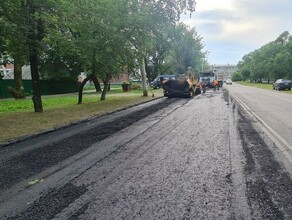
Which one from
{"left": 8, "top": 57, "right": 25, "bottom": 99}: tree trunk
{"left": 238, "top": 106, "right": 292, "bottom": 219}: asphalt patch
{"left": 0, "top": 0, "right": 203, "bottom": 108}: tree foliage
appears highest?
{"left": 0, "top": 0, "right": 203, "bottom": 108}: tree foliage

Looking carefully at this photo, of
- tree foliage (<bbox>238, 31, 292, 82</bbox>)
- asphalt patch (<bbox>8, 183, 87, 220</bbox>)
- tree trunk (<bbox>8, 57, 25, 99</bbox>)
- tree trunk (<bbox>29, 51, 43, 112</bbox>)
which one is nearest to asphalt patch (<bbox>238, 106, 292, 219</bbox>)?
asphalt patch (<bbox>8, 183, 87, 220</bbox>)

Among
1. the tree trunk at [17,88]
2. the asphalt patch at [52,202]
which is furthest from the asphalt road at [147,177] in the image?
the tree trunk at [17,88]

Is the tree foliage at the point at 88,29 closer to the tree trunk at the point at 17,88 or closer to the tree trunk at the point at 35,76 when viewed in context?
the tree trunk at the point at 35,76

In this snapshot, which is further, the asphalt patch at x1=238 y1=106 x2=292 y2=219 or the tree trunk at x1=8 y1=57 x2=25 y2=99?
the tree trunk at x1=8 y1=57 x2=25 y2=99

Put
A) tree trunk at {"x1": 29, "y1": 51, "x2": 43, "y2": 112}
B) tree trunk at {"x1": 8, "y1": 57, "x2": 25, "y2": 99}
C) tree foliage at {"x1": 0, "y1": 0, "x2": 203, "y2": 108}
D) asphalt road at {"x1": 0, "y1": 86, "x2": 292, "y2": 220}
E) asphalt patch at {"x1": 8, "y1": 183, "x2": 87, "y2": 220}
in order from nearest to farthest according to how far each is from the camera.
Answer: asphalt patch at {"x1": 8, "y1": 183, "x2": 87, "y2": 220} < asphalt road at {"x1": 0, "y1": 86, "x2": 292, "y2": 220} < tree foliage at {"x1": 0, "y1": 0, "x2": 203, "y2": 108} < tree trunk at {"x1": 29, "y1": 51, "x2": 43, "y2": 112} < tree trunk at {"x1": 8, "y1": 57, "x2": 25, "y2": 99}

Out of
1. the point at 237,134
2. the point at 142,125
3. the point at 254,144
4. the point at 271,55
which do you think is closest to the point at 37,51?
the point at 142,125

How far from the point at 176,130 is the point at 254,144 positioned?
3105 millimetres

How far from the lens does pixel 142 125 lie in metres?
12.9

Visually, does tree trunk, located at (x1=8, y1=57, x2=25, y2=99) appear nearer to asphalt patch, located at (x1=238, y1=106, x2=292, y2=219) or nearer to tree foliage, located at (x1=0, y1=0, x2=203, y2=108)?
tree foliage, located at (x1=0, y1=0, x2=203, y2=108)

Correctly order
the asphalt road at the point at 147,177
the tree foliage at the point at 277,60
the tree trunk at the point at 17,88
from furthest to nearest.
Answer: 1. the tree foliage at the point at 277,60
2. the tree trunk at the point at 17,88
3. the asphalt road at the point at 147,177

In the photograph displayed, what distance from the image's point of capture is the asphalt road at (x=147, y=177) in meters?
4.61

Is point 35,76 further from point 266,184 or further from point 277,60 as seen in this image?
point 277,60

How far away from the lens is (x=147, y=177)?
6.11m

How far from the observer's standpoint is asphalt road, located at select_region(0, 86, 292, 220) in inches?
181
